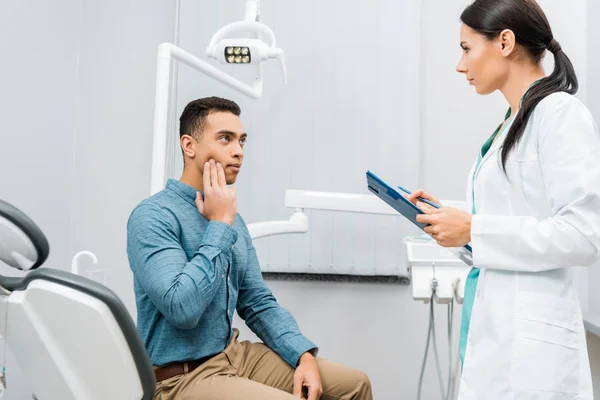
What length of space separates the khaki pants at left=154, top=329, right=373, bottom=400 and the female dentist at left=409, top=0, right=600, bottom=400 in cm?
37

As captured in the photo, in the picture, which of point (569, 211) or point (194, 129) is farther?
point (194, 129)

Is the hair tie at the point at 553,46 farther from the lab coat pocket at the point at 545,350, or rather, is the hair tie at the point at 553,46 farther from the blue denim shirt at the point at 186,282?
the blue denim shirt at the point at 186,282

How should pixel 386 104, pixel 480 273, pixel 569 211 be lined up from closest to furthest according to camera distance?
pixel 569 211, pixel 480 273, pixel 386 104

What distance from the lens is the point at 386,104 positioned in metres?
2.35

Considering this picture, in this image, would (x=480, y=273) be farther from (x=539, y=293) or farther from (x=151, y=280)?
(x=151, y=280)

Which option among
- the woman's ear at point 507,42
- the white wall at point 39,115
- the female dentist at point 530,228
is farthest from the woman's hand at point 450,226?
the white wall at point 39,115

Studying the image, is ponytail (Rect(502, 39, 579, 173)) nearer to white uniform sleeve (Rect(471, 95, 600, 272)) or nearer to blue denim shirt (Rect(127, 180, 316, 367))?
white uniform sleeve (Rect(471, 95, 600, 272))

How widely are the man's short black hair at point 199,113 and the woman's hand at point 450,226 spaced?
26.1 inches

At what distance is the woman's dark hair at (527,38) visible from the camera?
1.15m

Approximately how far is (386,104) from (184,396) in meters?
1.44

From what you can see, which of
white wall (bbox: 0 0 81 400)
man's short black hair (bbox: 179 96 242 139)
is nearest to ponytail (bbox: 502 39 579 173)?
man's short black hair (bbox: 179 96 242 139)

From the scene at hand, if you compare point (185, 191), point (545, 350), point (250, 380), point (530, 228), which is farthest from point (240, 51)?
point (545, 350)

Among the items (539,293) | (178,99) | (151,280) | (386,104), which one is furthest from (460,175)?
(151,280)

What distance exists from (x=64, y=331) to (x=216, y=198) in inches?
23.3
